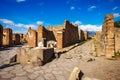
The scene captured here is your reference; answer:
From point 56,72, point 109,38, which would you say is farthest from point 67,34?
point 56,72

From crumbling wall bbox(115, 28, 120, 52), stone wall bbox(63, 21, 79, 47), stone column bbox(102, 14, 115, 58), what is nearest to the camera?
stone column bbox(102, 14, 115, 58)

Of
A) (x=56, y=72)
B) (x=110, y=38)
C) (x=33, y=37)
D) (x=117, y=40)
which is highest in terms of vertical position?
(x=33, y=37)

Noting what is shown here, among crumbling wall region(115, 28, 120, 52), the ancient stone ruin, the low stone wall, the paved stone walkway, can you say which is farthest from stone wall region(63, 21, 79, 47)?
the paved stone walkway

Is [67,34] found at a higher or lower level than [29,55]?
higher

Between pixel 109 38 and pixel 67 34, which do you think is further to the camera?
pixel 67 34

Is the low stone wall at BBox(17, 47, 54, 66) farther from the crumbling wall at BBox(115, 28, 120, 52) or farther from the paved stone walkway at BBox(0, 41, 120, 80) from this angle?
the crumbling wall at BBox(115, 28, 120, 52)

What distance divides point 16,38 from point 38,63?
770 inches

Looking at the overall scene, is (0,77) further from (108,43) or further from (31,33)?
(31,33)

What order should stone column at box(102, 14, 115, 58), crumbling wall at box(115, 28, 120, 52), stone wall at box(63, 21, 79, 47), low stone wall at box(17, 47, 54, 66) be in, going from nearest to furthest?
low stone wall at box(17, 47, 54, 66) → stone column at box(102, 14, 115, 58) → crumbling wall at box(115, 28, 120, 52) → stone wall at box(63, 21, 79, 47)

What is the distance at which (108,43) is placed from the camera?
715 centimetres

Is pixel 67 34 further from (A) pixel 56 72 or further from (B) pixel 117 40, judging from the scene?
(A) pixel 56 72

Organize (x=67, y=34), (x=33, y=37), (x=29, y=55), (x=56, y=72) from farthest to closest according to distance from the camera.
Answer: (x=67, y=34) → (x=33, y=37) → (x=29, y=55) → (x=56, y=72)

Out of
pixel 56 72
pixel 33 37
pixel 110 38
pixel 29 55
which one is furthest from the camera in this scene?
pixel 33 37

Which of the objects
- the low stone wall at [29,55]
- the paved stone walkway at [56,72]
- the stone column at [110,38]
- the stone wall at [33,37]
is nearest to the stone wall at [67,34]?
the stone wall at [33,37]
